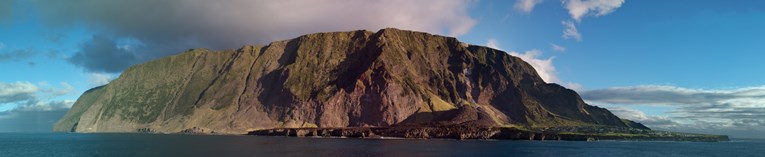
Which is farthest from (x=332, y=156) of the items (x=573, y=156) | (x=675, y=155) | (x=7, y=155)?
(x=675, y=155)

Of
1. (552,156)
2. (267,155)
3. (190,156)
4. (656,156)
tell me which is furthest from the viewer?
(656,156)

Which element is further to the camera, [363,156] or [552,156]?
[552,156]

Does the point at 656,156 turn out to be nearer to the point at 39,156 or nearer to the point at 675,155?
the point at 675,155

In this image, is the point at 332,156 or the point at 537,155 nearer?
the point at 332,156

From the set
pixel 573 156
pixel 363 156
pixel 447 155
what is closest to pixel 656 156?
pixel 573 156

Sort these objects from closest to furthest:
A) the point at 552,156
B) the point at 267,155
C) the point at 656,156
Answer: the point at 267,155 < the point at 552,156 < the point at 656,156

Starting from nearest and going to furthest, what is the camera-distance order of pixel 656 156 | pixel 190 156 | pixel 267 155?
1. pixel 190 156
2. pixel 267 155
3. pixel 656 156

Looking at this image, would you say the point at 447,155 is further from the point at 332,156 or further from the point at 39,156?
the point at 39,156
